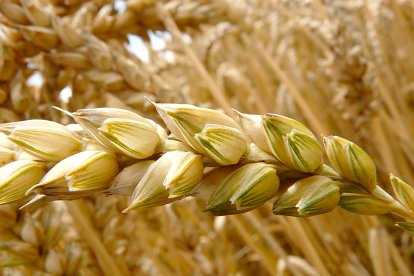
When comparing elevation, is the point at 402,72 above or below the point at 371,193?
below

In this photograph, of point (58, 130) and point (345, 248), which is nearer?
point (58, 130)

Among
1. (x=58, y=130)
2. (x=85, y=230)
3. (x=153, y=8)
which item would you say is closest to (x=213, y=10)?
(x=153, y=8)

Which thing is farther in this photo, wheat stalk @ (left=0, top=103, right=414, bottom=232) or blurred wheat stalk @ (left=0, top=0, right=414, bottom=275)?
blurred wheat stalk @ (left=0, top=0, right=414, bottom=275)

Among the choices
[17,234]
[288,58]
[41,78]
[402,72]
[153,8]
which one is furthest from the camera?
[288,58]

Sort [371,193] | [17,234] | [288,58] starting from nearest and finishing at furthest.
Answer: [371,193], [17,234], [288,58]

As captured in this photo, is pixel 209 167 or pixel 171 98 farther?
pixel 171 98

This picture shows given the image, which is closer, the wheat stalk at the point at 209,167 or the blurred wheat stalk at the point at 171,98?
the wheat stalk at the point at 209,167

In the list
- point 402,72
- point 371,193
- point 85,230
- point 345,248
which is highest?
point 371,193

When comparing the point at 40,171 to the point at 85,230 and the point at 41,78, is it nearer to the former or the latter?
the point at 85,230
